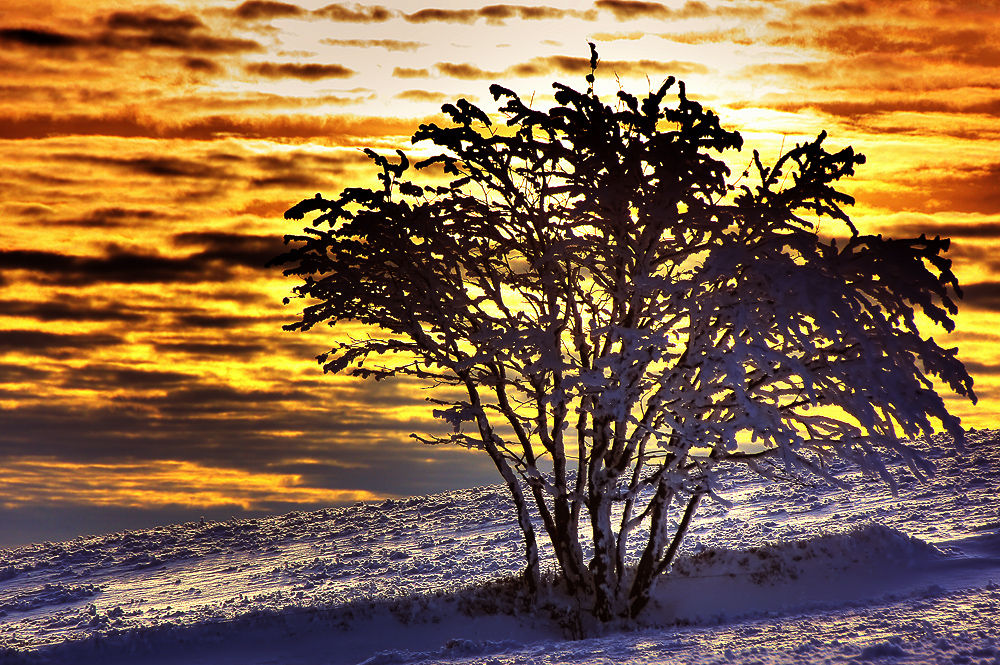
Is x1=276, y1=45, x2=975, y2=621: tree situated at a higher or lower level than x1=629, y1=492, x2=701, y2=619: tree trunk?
higher

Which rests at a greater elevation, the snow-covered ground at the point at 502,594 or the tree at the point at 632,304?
the tree at the point at 632,304

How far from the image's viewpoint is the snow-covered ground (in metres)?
13.2

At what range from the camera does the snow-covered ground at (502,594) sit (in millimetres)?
13211

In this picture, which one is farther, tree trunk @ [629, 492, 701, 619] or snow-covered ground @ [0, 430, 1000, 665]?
tree trunk @ [629, 492, 701, 619]

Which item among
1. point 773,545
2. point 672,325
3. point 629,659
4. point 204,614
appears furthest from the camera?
point 773,545

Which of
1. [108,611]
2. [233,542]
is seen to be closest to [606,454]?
[108,611]

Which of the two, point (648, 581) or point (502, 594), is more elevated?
point (648, 581)

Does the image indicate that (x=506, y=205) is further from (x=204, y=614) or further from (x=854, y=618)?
(x=204, y=614)

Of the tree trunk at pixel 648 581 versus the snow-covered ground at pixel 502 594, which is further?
the tree trunk at pixel 648 581

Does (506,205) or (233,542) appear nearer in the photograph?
(506,205)

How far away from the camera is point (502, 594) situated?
1852 cm

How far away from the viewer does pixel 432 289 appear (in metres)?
17.4

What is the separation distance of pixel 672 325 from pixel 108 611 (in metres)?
14.6

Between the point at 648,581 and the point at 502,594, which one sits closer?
the point at 648,581
